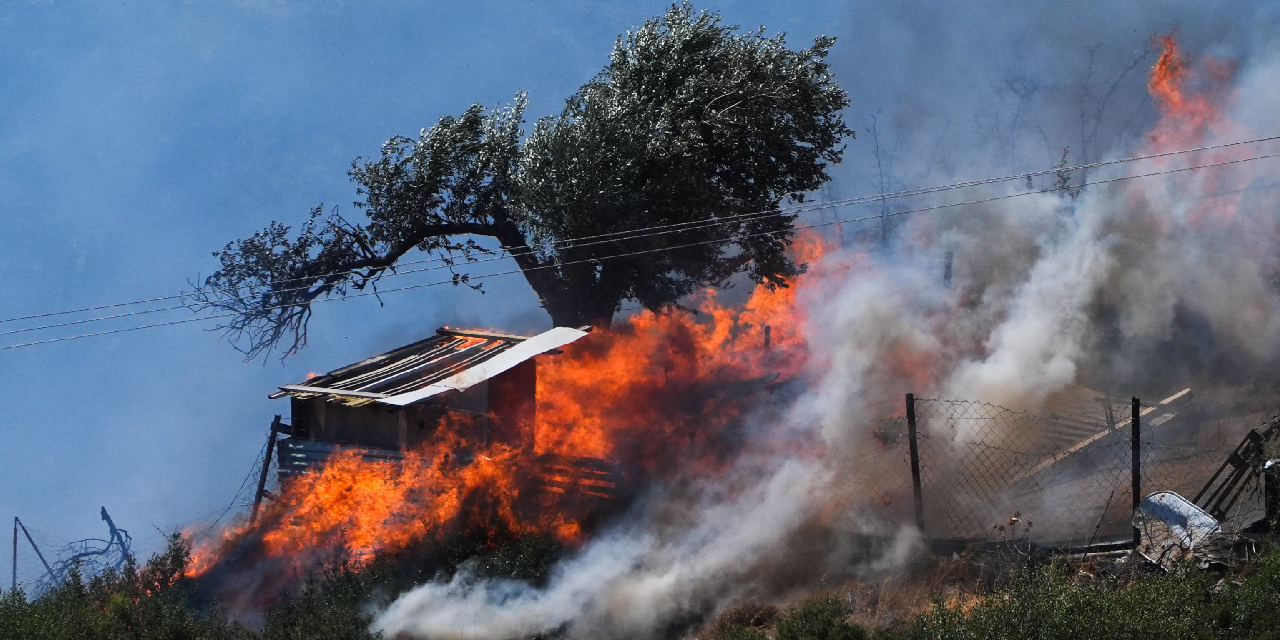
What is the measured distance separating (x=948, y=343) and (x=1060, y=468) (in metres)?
7.24

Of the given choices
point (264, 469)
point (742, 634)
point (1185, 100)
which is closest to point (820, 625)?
point (742, 634)

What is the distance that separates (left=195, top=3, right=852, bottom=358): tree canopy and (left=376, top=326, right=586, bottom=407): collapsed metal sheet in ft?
6.54

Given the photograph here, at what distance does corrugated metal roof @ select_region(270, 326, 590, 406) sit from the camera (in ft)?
52.9

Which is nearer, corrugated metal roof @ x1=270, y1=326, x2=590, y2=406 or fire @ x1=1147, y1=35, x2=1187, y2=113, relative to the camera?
corrugated metal roof @ x1=270, y1=326, x2=590, y2=406

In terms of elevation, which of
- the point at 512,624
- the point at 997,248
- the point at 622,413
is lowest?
the point at 512,624

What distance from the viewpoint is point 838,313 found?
22.9 m

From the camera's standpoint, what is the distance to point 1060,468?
46.6ft

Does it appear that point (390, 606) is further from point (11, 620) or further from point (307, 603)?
point (11, 620)

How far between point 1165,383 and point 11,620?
2012 cm

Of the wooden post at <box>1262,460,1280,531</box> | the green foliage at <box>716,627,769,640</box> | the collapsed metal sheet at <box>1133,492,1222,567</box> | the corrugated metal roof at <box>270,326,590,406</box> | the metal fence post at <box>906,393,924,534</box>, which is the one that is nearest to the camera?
the green foliage at <box>716,627,769,640</box>

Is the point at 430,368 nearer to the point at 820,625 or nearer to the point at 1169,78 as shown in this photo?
the point at 820,625

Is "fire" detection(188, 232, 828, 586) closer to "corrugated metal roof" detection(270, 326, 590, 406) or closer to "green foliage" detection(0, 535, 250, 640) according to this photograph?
"corrugated metal roof" detection(270, 326, 590, 406)

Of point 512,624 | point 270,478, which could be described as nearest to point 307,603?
point 512,624

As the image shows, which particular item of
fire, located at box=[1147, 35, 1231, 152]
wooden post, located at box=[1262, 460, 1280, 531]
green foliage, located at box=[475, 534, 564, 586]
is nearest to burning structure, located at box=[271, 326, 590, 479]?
green foliage, located at box=[475, 534, 564, 586]
